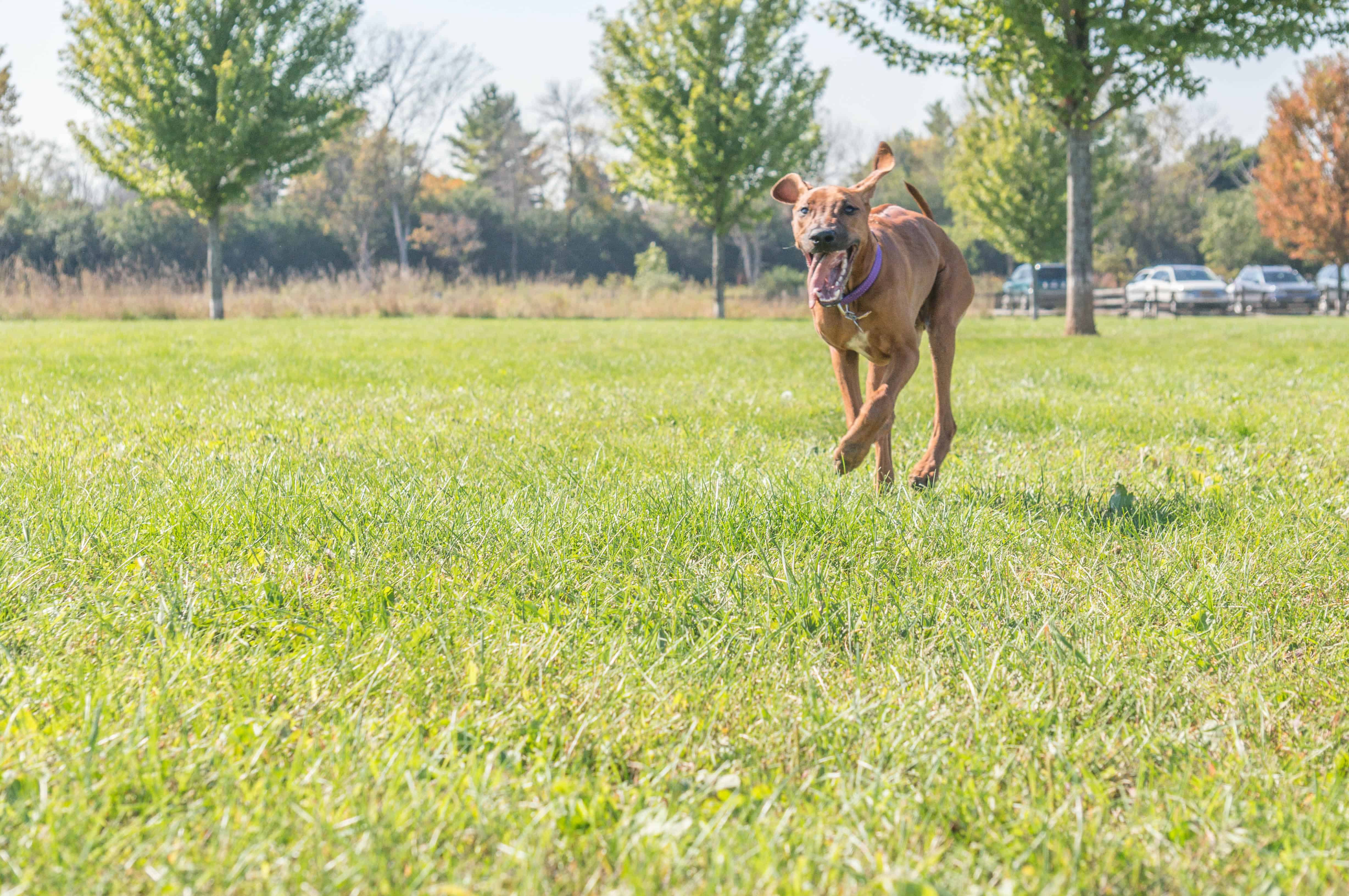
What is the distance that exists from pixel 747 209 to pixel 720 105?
10.8 ft

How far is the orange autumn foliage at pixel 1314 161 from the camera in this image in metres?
28.2

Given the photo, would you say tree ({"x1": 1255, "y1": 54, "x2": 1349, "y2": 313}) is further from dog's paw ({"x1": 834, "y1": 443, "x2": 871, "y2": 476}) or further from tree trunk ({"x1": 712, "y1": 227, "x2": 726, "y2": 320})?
dog's paw ({"x1": 834, "y1": 443, "x2": 871, "y2": 476})

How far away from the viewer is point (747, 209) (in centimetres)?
2958

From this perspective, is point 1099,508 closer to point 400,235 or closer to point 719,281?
point 719,281

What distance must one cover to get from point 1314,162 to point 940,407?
106 ft

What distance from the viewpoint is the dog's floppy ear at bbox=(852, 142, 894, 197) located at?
3.64m

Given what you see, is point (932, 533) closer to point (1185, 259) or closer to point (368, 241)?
point (368, 241)

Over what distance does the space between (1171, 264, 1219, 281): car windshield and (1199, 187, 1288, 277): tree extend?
14.0 metres

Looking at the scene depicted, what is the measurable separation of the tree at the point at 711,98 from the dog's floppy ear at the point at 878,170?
24077 millimetres

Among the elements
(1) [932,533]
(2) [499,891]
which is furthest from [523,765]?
(1) [932,533]

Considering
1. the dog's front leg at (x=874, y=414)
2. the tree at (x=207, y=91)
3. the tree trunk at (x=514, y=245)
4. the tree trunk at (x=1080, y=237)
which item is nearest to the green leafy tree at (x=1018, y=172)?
the tree trunk at (x=1080, y=237)

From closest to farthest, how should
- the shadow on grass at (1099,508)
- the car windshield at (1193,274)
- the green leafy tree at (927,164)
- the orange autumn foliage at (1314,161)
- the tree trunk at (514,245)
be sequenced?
the shadow on grass at (1099,508)
the orange autumn foliage at (1314,161)
the car windshield at (1193,274)
the tree trunk at (514,245)
the green leafy tree at (927,164)

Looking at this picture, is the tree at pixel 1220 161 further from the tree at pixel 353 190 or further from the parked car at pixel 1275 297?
the tree at pixel 353 190

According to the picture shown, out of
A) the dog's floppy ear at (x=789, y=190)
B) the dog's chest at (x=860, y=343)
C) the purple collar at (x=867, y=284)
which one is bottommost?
the dog's chest at (x=860, y=343)
